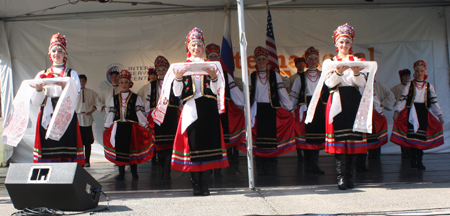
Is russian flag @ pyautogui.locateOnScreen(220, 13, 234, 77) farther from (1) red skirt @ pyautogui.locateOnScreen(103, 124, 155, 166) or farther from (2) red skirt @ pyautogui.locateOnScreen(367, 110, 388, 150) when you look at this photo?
(2) red skirt @ pyautogui.locateOnScreen(367, 110, 388, 150)

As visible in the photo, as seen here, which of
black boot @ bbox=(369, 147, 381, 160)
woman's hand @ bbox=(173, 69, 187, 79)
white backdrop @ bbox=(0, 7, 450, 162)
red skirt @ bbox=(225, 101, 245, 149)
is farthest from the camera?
white backdrop @ bbox=(0, 7, 450, 162)

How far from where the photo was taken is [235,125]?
16.4 ft

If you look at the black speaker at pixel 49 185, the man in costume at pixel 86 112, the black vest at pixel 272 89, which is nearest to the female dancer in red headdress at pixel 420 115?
the black vest at pixel 272 89

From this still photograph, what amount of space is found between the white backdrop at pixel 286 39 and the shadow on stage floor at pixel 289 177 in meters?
1.53

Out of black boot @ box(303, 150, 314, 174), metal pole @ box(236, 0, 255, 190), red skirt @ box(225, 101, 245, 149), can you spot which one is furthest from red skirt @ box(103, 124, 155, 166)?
black boot @ box(303, 150, 314, 174)

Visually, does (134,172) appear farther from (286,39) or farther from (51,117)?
(286,39)

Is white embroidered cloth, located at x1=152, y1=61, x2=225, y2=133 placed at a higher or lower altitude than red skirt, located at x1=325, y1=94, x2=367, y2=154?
higher

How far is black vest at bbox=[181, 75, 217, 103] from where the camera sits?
11.4ft

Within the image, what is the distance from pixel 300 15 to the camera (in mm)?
6586

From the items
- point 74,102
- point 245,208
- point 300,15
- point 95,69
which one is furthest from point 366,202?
point 95,69

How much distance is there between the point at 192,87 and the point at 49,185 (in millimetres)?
1396

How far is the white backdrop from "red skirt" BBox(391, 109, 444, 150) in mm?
1559

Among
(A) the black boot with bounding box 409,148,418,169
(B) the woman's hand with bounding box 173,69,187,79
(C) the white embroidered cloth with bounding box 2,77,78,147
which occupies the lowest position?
(A) the black boot with bounding box 409,148,418,169

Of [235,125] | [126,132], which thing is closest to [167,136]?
[126,132]
